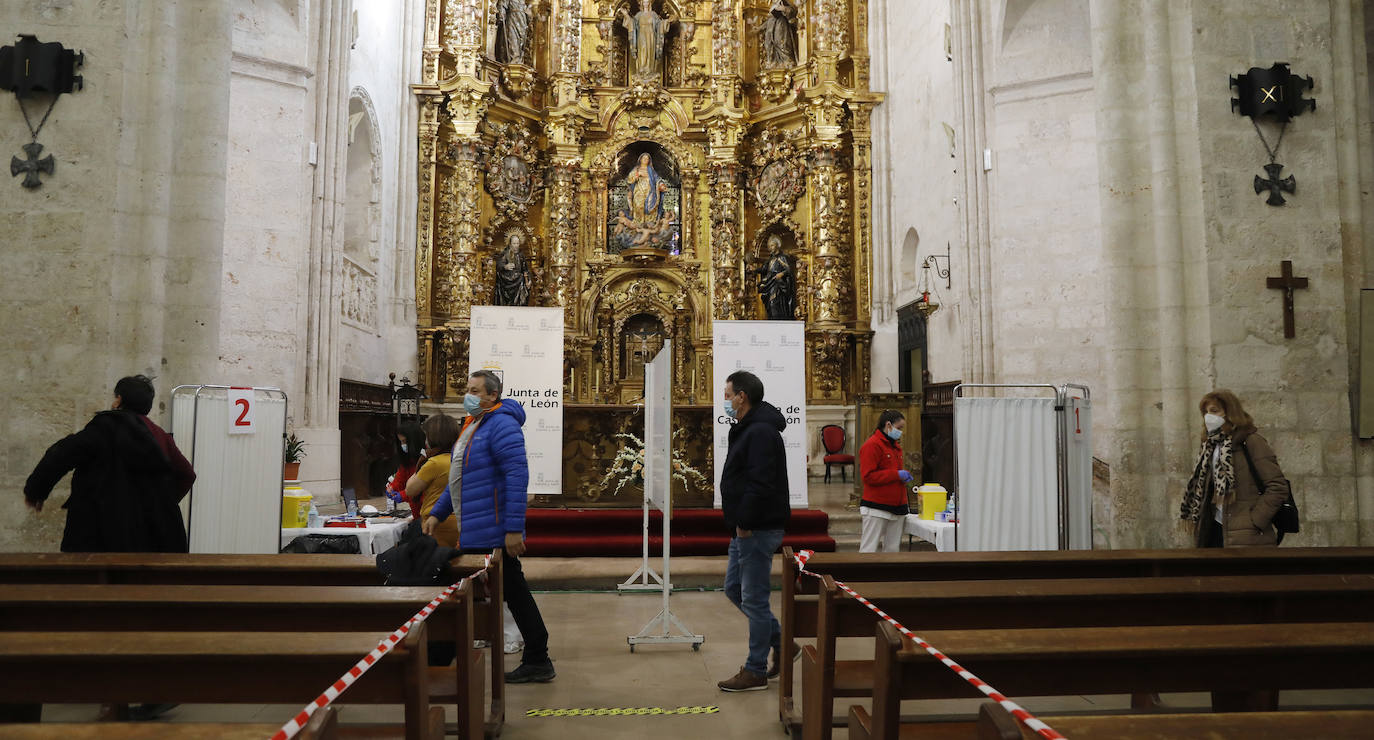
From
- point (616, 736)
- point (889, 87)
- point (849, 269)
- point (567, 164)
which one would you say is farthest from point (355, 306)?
point (616, 736)

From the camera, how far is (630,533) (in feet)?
29.9

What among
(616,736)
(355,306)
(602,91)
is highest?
(602,91)

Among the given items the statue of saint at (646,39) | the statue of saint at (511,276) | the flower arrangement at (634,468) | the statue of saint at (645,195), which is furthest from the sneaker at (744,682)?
the statue of saint at (646,39)

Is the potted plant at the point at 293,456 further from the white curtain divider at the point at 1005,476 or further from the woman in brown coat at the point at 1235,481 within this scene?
the woman in brown coat at the point at 1235,481

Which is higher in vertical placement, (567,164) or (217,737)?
(567,164)

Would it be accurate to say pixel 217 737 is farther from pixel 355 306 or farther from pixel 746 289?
pixel 746 289

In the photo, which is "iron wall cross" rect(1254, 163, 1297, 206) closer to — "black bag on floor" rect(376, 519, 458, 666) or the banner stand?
the banner stand

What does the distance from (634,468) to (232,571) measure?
6.23 meters

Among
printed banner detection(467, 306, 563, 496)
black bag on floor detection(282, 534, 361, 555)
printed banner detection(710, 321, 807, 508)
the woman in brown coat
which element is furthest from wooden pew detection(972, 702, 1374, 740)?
printed banner detection(467, 306, 563, 496)

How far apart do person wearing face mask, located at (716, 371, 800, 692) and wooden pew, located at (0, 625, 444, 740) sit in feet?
7.84

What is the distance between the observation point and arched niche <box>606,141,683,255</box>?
17812mm

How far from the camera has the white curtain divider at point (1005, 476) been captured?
20.3 ft

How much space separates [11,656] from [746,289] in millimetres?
15627

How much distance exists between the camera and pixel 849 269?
16.6 meters
